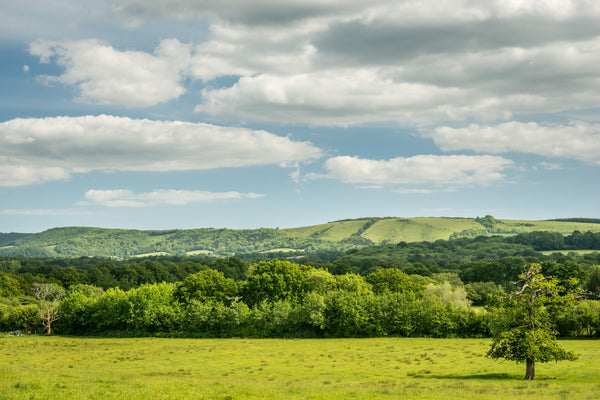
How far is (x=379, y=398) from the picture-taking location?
24875mm

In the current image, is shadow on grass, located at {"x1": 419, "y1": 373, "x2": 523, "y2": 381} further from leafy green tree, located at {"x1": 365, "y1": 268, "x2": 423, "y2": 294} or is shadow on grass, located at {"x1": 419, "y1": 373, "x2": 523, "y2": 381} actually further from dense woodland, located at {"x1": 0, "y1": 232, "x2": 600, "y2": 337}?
leafy green tree, located at {"x1": 365, "y1": 268, "x2": 423, "y2": 294}

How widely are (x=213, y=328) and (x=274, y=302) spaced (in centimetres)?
1153

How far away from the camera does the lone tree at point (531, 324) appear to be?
105 ft

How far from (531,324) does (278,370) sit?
70.5ft

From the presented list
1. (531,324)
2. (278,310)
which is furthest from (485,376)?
(278,310)

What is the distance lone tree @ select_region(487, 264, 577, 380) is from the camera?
105 ft

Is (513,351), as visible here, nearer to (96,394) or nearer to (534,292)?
(534,292)

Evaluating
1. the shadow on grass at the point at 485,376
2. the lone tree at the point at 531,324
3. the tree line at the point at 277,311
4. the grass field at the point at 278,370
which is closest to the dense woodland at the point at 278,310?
the tree line at the point at 277,311

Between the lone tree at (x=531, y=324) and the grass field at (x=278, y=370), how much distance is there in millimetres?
1831

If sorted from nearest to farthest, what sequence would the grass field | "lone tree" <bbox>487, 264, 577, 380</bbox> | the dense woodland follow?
the grass field
"lone tree" <bbox>487, 264, 577, 380</bbox>
the dense woodland

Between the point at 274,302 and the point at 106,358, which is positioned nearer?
the point at 106,358

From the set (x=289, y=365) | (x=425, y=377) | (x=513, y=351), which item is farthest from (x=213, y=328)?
(x=513, y=351)

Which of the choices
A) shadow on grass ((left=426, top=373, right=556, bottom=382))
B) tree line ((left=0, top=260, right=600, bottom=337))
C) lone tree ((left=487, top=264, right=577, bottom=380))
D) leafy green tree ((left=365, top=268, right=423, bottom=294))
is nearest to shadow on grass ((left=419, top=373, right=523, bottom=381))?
shadow on grass ((left=426, top=373, right=556, bottom=382))

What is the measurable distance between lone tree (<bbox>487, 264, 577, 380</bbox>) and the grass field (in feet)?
6.01
